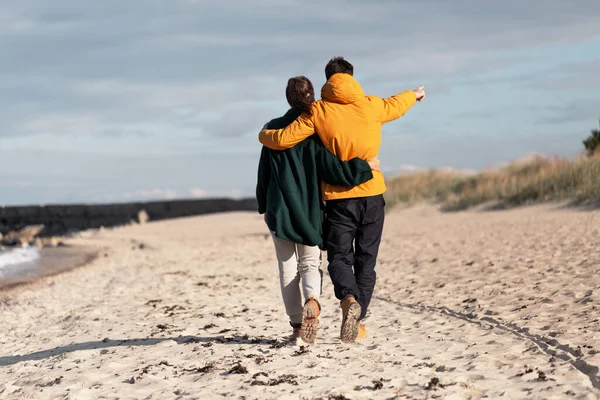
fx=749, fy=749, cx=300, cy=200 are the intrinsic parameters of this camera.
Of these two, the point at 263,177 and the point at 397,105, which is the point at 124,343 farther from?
the point at 397,105

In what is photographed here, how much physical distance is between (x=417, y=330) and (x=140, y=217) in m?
26.3

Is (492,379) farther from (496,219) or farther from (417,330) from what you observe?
(496,219)

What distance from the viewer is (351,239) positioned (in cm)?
537

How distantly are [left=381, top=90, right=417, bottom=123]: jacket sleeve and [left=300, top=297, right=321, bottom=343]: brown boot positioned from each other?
4.59 feet

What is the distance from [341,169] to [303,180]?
0.29m

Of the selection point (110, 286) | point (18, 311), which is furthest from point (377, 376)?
point (110, 286)

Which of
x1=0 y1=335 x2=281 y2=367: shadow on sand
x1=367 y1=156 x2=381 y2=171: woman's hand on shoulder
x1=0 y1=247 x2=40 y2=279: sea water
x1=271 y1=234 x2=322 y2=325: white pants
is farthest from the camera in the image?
x1=0 y1=247 x2=40 y2=279: sea water

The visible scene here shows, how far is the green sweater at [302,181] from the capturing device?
511 cm

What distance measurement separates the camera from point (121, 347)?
653cm

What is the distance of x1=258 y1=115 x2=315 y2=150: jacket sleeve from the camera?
504cm

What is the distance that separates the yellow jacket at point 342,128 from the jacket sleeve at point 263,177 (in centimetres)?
14

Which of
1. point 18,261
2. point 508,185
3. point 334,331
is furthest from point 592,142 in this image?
point 334,331

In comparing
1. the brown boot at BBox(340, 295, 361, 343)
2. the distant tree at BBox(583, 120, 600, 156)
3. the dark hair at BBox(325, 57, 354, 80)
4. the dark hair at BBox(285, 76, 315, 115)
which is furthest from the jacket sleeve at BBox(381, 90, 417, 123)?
the distant tree at BBox(583, 120, 600, 156)

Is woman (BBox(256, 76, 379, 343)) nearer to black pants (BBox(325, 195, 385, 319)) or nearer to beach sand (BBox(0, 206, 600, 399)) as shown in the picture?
black pants (BBox(325, 195, 385, 319))
